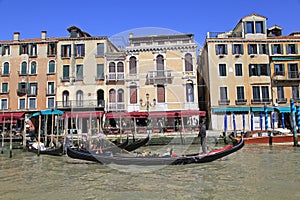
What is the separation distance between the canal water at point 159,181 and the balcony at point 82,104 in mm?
9540

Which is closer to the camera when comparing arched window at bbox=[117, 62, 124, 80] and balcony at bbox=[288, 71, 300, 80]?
balcony at bbox=[288, 71, 300, 80]

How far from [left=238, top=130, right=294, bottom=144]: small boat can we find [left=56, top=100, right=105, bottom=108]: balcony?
8.92 meters

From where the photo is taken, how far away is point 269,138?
1305 cm

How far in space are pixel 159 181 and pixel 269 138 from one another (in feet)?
27.5

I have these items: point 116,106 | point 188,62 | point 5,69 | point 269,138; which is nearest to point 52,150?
point 116,106

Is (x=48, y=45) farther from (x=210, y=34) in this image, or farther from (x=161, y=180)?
(x=161, y=180)

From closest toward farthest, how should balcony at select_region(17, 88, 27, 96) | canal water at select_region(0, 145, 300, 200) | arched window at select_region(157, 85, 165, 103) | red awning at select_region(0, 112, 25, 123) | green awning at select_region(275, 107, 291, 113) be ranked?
canal water at select_region(0, 145, 300, 200)
green awning at select_region(275, 107, 291, 113)
red awning at select_region(0, 112, 25, 123)
arched window at select_region(157, 85, 165, 103)
balcony at select_region(17, 88, 27, 96)

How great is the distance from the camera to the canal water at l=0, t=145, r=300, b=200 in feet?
17.4

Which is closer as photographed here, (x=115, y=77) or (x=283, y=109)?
(x=283, y=109)

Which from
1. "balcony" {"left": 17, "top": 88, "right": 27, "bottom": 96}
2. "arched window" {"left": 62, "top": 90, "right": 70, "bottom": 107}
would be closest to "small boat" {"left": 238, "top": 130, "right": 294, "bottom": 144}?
"arched window" {"left": 62, "top": 90, "right": 70, "bottom": 107}


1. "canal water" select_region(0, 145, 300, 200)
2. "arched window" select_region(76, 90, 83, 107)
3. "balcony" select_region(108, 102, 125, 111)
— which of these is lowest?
"canal water" select_region(0, 145, 300, 200)

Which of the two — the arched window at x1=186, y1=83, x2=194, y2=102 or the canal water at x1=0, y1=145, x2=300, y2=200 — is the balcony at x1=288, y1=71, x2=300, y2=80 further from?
the canal water at x1=0, y1=145, x2=300, y2=200

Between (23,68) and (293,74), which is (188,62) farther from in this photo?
(23,68)

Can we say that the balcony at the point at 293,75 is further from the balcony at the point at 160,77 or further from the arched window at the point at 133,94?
the arched window at the point at 133,94
